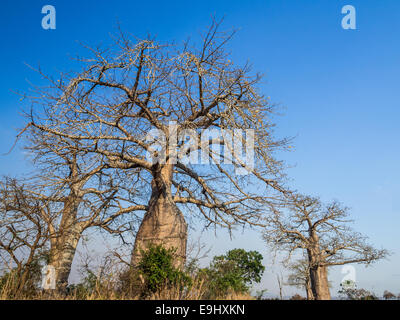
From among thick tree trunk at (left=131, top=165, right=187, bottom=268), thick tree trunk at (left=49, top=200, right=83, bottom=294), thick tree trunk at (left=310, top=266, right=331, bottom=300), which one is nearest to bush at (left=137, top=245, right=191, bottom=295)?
thick tree trunk at (left=131, top=165, right=187, bottom=268)

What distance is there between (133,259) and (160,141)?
238 centimetres

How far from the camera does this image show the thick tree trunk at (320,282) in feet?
36.2

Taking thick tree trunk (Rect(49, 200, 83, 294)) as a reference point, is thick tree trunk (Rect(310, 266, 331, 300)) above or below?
below

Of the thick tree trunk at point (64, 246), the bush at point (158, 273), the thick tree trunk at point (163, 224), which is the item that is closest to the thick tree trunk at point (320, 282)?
the thick tree trunk at point (163, 224)

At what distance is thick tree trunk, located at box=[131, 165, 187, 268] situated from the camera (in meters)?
6.43

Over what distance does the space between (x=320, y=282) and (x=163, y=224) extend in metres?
7.33

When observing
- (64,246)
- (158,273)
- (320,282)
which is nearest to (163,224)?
(158,273)

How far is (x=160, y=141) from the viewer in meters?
6.54

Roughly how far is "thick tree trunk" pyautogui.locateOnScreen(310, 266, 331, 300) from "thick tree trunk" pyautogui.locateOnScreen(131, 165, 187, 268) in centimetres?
662

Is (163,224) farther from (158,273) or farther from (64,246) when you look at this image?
(64,246)

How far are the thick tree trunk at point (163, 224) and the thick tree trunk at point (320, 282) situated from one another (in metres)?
6.62

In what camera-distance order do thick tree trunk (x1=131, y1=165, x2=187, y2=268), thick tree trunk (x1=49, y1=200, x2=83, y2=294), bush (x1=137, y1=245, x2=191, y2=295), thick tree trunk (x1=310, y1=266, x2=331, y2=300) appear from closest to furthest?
1. bush (x1=137, y1=245, x2=191, y2=295)
2. thick tree trunk (x1=49, y1=200, x2=83, y2=294)
3. thick tree trunk (x1=131, y1=165, x2=187, y2=268)
4. thick tree trunk (x1=310, y1=266, x2=331, y2=300)

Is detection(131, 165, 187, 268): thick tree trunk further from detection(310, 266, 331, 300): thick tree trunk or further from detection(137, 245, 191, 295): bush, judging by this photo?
detection(310, 266, 331, 300): thick tree trunk

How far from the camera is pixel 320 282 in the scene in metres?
11.1
